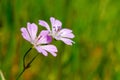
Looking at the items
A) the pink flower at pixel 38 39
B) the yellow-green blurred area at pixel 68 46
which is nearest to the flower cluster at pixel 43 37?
the pink flower at pixel 38 39

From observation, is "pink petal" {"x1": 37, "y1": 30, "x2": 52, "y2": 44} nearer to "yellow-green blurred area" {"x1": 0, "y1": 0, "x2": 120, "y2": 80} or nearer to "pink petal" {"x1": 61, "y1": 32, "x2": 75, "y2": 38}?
"pink petal" {"x1": 61, "y1": 32, "x2": 75, "y2": 38}

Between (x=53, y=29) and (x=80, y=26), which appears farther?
(x=80, y=26)

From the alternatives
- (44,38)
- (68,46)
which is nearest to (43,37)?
(44,38)

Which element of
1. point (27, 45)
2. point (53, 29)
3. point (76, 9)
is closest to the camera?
point (53, 29)

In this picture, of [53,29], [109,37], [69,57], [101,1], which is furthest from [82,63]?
[53,29]

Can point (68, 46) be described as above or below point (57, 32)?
above

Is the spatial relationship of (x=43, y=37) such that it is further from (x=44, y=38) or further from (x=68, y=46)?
(x=68, y=46)

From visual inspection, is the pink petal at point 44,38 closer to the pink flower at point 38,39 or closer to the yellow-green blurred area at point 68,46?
the pink flower at point 38,39

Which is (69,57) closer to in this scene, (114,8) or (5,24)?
(5,24)
